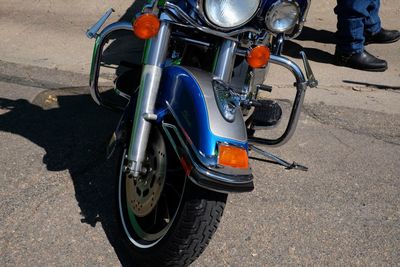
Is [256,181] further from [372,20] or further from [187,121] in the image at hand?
[372,20]

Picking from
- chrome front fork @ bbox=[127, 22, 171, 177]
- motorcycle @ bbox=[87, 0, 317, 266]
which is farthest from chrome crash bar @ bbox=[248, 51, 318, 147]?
chrome front fork @ bbox=[127, 22, 171, 177]

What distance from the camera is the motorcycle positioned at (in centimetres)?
220

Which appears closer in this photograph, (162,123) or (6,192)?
A: (162,123)

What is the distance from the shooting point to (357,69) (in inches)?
215

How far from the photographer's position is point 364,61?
17.5 feet

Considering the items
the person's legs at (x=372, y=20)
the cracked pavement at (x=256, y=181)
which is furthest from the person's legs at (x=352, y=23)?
the cracked pavement at (x=256, y=181)

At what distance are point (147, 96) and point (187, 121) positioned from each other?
265mm

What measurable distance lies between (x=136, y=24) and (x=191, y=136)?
0.53 m

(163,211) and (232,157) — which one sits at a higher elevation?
(232,157)

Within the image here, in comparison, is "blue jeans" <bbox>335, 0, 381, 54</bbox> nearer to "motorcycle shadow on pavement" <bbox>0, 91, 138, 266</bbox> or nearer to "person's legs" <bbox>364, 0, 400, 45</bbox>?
"person's legs" <bbox>364, 0, 400, 45</bbox>

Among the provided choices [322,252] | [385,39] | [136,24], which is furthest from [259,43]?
[385,39]

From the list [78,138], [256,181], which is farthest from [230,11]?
[78,138]

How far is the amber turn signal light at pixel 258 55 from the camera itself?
2.43 metres

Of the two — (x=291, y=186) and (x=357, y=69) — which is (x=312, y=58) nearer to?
(x=357, y=69)
